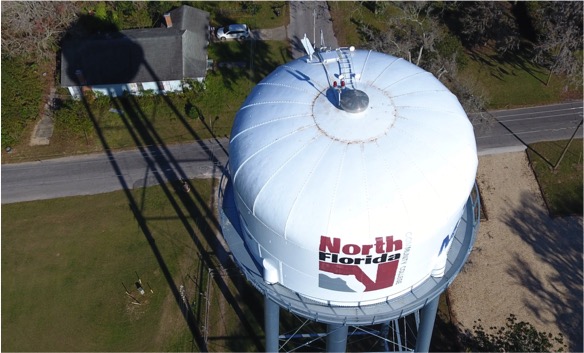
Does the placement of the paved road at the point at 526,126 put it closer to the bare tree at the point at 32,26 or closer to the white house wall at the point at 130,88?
the white house wall at the point at 130,88

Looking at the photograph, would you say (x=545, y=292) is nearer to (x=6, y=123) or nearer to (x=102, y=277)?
(x=102, y=277)

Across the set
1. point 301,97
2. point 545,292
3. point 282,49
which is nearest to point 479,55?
point 282,49

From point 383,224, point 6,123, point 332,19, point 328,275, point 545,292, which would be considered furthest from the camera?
point 332,19

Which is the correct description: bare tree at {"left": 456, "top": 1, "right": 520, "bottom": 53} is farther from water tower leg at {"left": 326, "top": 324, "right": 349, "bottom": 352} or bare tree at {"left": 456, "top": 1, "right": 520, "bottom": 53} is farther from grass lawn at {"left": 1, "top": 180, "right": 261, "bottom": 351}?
water tower leg at {"left": 326, "top": 324, "right": 349, "bottom": 352}

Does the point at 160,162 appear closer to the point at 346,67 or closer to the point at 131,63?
the point at 131,63

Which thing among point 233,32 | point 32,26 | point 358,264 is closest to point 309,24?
point 233,32

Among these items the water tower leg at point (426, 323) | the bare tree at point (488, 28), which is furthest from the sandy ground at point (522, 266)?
the bare tree at point (488, 28)
